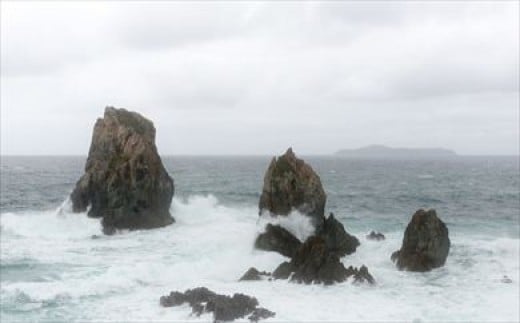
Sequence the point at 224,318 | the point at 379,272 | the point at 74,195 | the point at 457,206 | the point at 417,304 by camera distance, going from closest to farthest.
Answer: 1. the point at 224,318
2. the point at 417,304
3. the point at 379,272
4. the point at 74,195
5. the point at 457,206

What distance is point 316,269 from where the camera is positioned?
33.0 meters

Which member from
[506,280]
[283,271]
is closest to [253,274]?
[283,271]

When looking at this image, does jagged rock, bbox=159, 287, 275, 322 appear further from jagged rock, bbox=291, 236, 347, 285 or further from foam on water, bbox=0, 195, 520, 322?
jagged rock, bbox=291, 236, 347, 285

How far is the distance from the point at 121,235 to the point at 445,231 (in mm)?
26461

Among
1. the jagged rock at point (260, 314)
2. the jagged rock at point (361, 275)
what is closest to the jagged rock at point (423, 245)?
the jagged rock at point (361, 275)

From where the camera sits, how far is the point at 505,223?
56.5 meters

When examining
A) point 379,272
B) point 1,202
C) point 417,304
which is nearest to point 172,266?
point 379,272

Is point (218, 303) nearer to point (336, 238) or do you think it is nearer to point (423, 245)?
point (336, 238)

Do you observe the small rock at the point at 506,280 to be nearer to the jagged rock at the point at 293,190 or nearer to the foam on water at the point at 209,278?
the foam on water at the point at 209,278

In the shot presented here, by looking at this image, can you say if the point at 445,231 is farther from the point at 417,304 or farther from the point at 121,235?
the point at 121,235

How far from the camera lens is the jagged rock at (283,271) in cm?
3347

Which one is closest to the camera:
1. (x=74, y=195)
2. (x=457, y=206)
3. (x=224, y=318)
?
(x=224, y=318)

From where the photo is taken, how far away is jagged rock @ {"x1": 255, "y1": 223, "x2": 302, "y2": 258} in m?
39.2

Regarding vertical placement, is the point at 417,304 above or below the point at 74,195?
below
